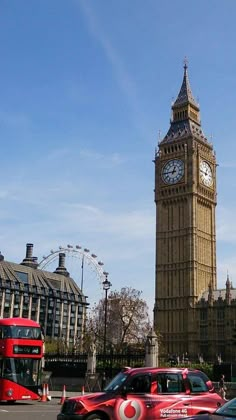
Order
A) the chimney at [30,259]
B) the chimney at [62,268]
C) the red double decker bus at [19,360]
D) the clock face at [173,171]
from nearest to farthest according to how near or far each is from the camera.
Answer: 1. the red double decker bus at [19,360]
2. the clock face at [173,171]
3. the chimney at [30,259]
4. the chimney at [62,268]

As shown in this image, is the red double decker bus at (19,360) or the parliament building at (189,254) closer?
the red double decker bus at (19,360)

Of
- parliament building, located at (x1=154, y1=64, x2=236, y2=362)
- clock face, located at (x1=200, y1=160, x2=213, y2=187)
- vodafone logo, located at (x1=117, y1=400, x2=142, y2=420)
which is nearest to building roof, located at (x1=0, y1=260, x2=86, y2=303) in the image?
parliament building, located at (x1=154, y1=64, x2=236, y2=362)

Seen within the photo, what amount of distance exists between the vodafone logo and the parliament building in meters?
73.1

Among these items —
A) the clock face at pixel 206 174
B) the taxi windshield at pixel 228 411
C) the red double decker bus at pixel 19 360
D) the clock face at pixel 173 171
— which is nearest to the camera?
the taxi windshield at pixel 228 411

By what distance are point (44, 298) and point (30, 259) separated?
37.0ft

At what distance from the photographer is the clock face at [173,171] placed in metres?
94.5

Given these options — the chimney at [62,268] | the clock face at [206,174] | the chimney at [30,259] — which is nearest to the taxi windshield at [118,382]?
the clock face at [206,174]

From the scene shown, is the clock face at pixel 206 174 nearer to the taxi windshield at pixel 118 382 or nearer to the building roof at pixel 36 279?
the building roof at pixel 36 279

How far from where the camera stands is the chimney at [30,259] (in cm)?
11944

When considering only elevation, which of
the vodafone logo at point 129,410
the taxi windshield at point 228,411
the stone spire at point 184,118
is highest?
the stone spire at point 184,118

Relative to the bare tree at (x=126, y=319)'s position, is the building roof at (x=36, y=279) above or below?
above

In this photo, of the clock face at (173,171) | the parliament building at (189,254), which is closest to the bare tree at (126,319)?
the parliament building at (189,254)

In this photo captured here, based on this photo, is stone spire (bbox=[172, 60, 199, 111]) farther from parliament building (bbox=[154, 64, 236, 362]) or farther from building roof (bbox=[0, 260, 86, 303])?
building roof (bbox=[0, 260, 86, 303])

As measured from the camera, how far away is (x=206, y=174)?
318 feet
